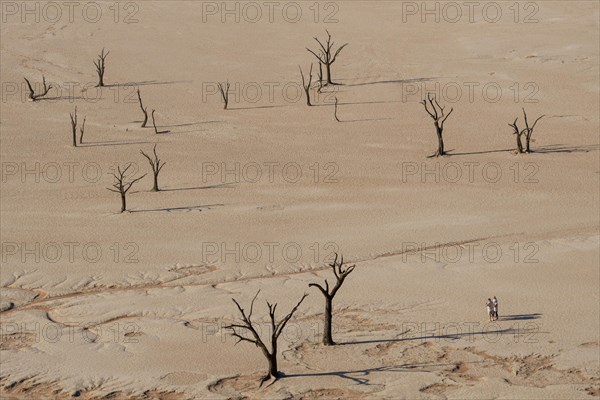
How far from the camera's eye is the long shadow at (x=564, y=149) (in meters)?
30.5

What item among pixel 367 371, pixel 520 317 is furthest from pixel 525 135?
pixel 367 371

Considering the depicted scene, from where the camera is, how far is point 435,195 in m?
26.9

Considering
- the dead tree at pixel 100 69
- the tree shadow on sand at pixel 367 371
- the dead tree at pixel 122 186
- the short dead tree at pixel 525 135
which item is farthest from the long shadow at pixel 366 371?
the dead tree at pixel 100 69

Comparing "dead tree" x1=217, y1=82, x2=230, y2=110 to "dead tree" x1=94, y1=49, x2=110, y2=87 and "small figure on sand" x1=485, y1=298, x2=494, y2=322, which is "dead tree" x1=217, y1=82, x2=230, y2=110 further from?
"small figure on sand" x1=485, y1=298, x2=494, y2=322

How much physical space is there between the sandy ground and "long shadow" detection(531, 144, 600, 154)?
118 mm

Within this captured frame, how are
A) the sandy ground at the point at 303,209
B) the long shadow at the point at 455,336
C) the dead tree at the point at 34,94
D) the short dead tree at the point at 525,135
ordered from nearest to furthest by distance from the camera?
1. the sandy ground at the point at 303,209
2. the long shadow at the point at 455,336
3. the short dead tree at the point at 525,135
4. the dead tree at the point at 34,94

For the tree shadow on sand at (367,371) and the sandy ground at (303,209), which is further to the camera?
the sandy ground at (303,209)

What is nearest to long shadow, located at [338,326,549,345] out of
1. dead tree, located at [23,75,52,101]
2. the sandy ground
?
the sandy ground

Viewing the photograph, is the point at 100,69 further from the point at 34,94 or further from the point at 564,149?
the point at 564,149

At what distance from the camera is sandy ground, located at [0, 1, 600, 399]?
57.3 ft

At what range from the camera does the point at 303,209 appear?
26.3 m

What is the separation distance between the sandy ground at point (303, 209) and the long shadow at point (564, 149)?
0.12 meters

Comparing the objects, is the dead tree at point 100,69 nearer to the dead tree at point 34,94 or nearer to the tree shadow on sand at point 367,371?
the dead tree at point 34,94

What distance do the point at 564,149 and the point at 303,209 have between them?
28.9 feet
